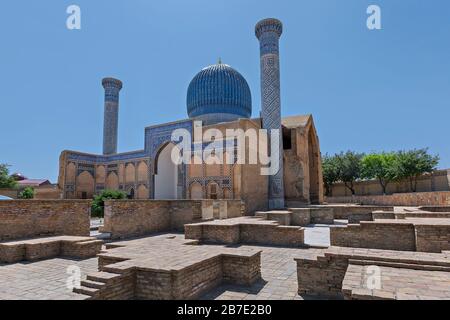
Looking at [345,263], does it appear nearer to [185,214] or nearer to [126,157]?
[185,214]

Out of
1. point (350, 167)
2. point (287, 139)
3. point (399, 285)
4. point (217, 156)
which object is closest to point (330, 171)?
point (350, 167)

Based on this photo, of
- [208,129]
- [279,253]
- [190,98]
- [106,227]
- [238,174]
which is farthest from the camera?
[190,98]

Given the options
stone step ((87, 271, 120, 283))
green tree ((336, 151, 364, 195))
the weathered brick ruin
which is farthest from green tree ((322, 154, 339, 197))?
stone step ((87, 271, 120, 283))

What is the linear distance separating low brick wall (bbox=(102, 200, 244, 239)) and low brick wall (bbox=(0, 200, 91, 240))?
2.75 ft

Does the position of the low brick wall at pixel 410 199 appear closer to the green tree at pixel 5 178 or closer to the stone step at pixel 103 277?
the stone step at pixel 103 277

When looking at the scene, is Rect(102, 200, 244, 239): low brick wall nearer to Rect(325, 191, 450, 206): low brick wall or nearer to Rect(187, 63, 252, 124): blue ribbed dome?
Rect(187, 63, 252, 124): blue ribbed dome

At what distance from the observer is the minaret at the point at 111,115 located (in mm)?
A: 28547

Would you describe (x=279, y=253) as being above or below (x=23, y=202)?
below

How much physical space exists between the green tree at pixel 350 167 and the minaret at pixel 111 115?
23.2 meters
